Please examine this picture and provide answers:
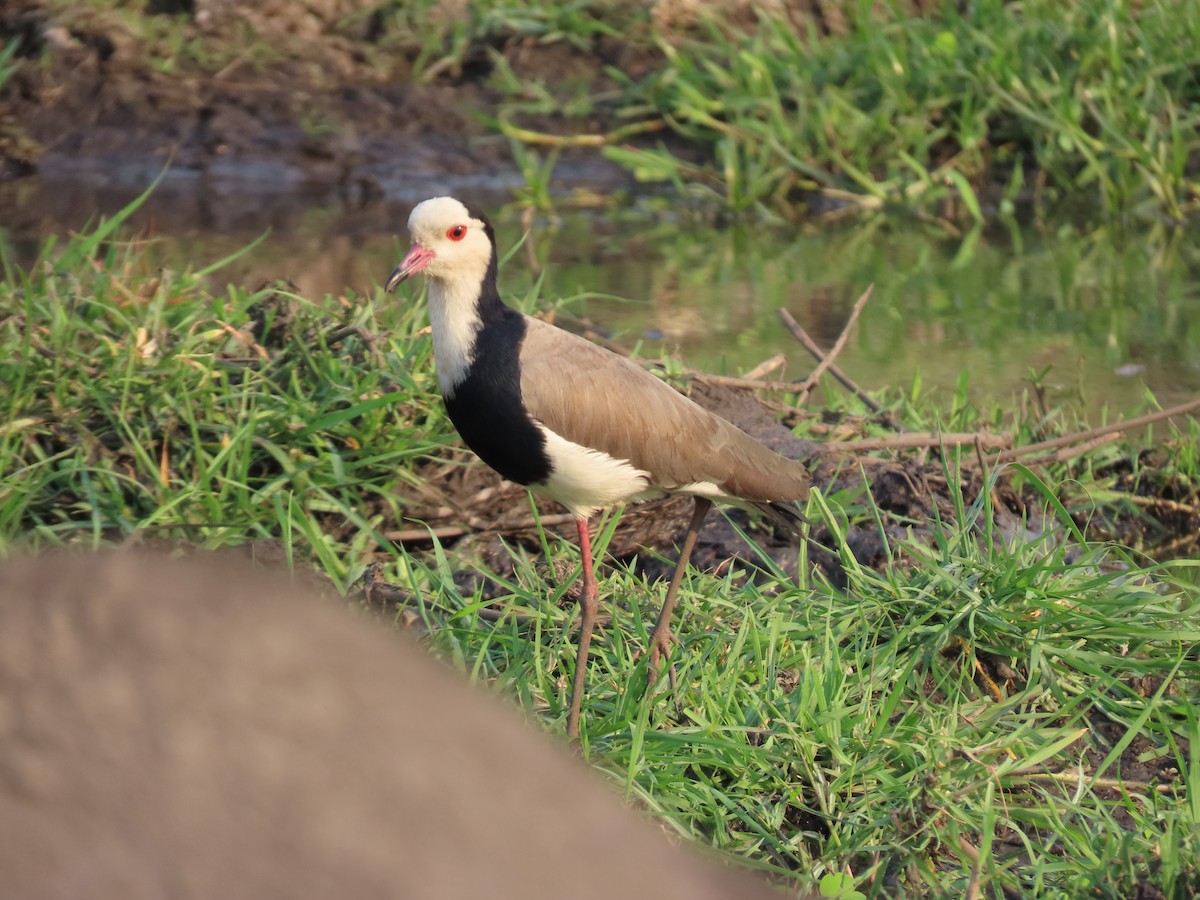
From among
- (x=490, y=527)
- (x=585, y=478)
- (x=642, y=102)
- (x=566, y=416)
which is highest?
(x=566, y=416)

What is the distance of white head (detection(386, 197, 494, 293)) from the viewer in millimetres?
3426

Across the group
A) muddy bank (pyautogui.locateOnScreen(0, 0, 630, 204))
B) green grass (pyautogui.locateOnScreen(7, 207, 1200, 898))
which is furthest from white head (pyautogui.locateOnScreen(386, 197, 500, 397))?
muddy bank (pyautogui.locateOnScreen(0, 0, 630, 204))

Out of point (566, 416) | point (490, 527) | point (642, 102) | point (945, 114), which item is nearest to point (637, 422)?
point (566, 416)

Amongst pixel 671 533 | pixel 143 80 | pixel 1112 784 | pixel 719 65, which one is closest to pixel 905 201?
pixel 719 65

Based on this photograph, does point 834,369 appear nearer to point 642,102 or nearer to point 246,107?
point 642,102

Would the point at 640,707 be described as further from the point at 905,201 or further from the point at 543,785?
the point at 905,201

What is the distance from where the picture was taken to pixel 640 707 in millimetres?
3062

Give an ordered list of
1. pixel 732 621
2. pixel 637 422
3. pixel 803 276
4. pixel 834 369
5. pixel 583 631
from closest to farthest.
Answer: pixel 583 631
pixel 637 422
pixel 732 621
pixel 834 369
pixel 803 276

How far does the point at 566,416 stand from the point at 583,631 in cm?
44

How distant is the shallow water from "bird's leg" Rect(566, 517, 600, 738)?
7.14ft

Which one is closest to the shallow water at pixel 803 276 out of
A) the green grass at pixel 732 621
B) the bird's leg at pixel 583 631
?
the green grass at pixel 732 621

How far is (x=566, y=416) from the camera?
10.9 feet

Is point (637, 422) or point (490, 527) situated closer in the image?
point (637, 422)

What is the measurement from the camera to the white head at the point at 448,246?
3426 millimetres
